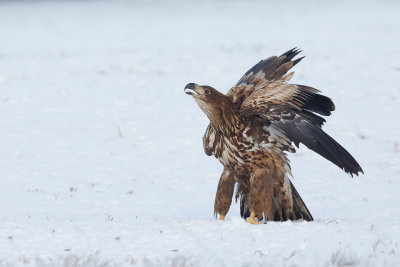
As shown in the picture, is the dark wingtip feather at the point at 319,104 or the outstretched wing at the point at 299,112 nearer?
the outstretched wing at the point at 299,112

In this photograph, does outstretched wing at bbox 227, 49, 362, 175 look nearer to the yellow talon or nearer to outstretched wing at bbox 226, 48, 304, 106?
outstretched wing at bbox 226, 48, 304, 106

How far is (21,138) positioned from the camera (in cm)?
1331

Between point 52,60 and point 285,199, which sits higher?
point 52,60

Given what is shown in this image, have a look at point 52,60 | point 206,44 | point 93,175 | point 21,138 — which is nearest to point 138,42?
point 206,44

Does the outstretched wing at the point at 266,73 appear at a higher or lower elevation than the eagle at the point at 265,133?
higher

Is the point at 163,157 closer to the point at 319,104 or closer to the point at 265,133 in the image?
the point at 265,133

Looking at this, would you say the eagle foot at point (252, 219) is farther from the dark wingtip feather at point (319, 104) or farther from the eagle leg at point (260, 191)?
the dark wingtip feather at point (319, 104)

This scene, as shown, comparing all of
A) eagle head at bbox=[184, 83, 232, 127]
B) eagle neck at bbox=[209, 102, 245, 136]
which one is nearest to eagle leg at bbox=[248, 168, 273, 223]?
eagle neck at bbox=[209, 102, 245, 136]

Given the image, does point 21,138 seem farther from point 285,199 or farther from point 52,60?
point 52,60

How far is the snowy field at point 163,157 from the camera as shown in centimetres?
640

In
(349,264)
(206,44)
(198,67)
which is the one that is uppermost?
(206,44)

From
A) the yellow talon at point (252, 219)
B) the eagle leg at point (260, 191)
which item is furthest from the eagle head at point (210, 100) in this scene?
the yellow talon at point (252, 219)

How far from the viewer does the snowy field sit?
640 centimetres

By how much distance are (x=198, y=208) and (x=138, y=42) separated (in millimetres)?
23282
